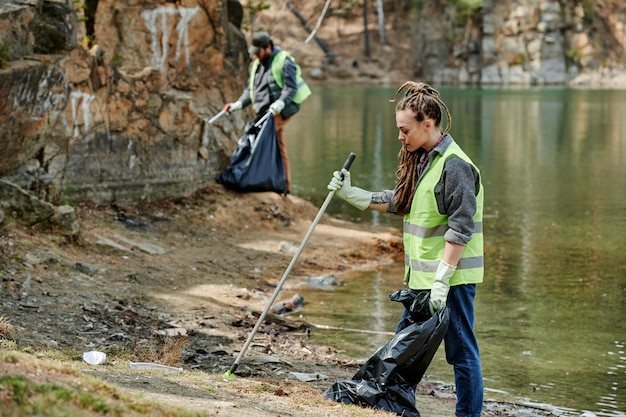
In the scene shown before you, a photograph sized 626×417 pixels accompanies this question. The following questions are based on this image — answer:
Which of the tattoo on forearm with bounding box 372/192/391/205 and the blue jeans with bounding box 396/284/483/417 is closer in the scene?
the blue jeans with bounding box 396/284/483/417

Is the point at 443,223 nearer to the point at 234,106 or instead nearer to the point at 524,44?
the point at 234,106

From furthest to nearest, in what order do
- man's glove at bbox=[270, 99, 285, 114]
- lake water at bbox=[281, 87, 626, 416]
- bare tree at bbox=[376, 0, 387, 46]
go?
bare tree at bbox=[376, 0, 387, 46] < man's glove at bbox=[270, 99, 285, 114] < lake water at bbox=[281, 87, 626, 416]

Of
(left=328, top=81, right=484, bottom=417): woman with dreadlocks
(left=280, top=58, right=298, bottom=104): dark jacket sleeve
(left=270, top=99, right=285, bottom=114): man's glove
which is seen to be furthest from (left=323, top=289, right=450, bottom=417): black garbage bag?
(left=280, top=58, right=298, bottom=104): dark jacket sleeve

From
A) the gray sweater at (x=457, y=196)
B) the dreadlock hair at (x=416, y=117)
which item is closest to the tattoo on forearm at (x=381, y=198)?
the dreadlock hair at (x=416, y=117)

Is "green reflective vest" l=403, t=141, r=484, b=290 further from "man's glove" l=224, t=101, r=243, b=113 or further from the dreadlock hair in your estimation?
"man's glove" l=224, t=101, r=243, b=113

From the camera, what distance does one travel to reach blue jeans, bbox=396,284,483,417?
17.8 feet

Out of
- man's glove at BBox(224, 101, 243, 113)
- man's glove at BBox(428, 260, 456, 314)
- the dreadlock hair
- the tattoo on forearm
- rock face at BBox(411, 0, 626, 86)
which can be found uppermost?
the dreadlock hair

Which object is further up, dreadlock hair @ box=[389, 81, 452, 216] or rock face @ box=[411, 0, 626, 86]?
dreadlock hair @ box=[389, 81, 452, 216]

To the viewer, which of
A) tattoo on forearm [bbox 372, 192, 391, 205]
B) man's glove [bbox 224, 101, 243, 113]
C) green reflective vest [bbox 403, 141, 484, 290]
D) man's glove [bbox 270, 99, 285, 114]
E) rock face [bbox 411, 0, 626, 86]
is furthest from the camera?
rock face [bbox 411, 0, 626, 86]

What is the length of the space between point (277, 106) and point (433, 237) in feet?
22.5

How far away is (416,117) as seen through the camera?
539 centimetres

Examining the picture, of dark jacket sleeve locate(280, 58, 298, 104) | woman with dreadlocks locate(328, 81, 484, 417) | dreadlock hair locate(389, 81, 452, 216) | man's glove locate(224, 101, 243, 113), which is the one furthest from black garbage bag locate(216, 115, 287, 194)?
woman with dreadlocks locate(328, 81, 484, 417)

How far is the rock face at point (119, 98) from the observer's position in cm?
1004

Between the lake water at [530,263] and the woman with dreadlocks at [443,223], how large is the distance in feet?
6.11
